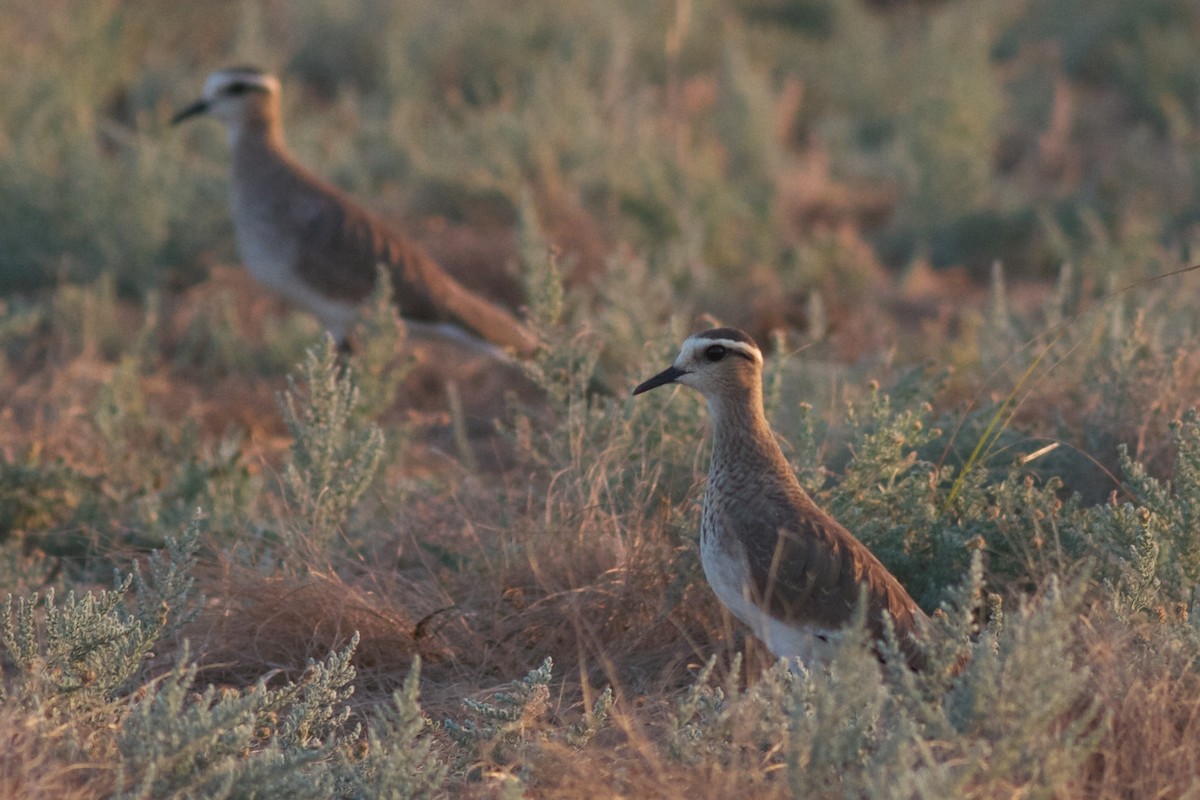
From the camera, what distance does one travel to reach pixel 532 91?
1008cm

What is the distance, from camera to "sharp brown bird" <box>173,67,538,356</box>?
Result: 7.18 metres

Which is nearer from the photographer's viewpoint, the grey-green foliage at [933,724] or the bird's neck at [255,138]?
the grey-green foliage at [933,724]

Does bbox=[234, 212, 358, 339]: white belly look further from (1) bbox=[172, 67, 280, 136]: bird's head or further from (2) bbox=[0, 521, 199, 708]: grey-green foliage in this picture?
(2) bbox=[0, 521, 199, 708]: grey-green foliage

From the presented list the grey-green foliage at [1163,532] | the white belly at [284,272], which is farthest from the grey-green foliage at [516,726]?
the white belly at [284,272]

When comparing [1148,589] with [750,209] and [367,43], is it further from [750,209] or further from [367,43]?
[367,43]

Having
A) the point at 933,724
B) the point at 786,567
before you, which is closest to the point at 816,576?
the point at 786,567

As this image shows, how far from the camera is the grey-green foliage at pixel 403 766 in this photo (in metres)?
3.12

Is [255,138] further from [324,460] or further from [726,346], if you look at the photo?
[726,346]

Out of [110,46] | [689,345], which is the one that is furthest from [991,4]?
[689,345]

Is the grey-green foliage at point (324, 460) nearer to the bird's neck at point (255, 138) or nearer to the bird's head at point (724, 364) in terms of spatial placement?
the bird's head at point (724, 364)

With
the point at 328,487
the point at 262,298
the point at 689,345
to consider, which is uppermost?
the point at 689,345

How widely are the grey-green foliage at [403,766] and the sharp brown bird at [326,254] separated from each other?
12.0 ft

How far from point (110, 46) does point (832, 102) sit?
17.9 feet

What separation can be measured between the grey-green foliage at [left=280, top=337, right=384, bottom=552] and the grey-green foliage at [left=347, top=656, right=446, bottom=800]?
4.16 ft
